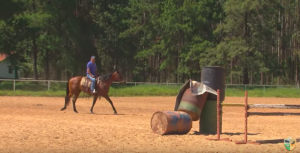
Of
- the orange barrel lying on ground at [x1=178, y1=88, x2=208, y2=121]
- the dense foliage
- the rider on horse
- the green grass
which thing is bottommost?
the green grass

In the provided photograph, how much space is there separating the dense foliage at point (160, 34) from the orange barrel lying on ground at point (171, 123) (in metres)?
33.1

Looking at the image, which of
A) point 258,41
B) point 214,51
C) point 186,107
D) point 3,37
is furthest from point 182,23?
point 186,107

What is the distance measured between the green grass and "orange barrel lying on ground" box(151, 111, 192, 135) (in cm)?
2241

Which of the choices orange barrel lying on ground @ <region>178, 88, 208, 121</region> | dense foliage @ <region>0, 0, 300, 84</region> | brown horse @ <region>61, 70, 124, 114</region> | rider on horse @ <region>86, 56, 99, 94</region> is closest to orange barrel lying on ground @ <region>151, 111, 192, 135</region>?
orange barrel lying on ground @ <region>178, 88, 208, 121</region>

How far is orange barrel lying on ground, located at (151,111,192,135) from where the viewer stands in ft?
38.7

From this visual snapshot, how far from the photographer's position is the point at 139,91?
3962cm

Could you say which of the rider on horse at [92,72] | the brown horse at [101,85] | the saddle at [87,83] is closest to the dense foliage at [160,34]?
the brown horse at [101,85]

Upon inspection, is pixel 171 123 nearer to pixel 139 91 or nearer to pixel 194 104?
pixel 194 104

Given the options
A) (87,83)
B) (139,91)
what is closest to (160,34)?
(139,91)

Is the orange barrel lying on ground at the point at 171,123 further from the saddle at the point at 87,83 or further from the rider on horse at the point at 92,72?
the saddle at the point at 87,83

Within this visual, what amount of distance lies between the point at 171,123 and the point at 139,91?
27879mm

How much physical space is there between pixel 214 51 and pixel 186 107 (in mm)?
39384

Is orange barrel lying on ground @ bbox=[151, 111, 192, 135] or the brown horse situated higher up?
the brown horse

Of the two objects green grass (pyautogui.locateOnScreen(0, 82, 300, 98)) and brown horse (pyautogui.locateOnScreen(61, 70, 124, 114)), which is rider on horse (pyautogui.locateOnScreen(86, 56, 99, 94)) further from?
green grass (pyautogui.locateOnScreen(0, 82, 300, 98))
